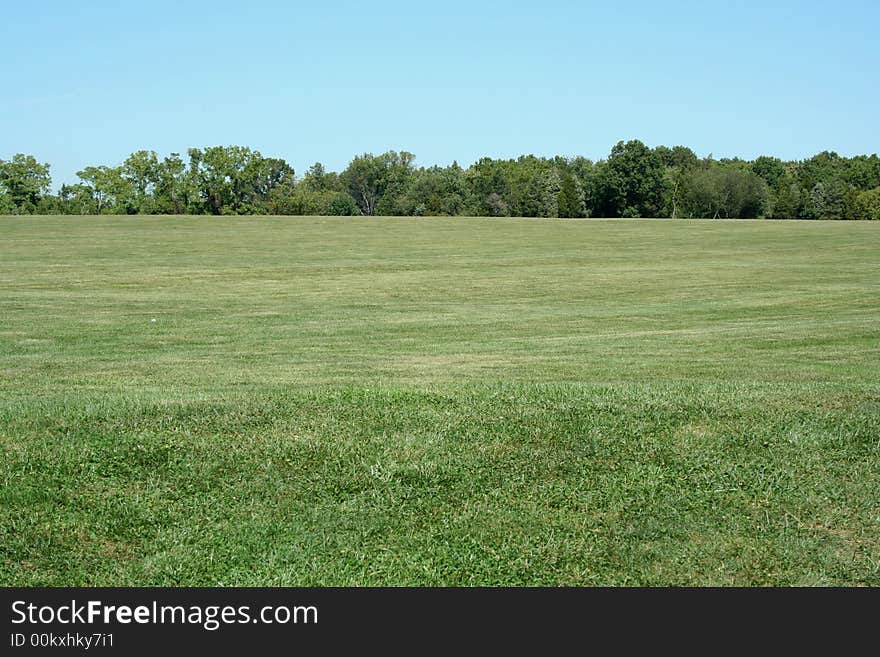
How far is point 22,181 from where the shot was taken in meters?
77.9

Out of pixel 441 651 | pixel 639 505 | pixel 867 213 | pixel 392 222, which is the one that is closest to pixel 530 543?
pixel 639 505

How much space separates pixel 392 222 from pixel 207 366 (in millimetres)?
45852

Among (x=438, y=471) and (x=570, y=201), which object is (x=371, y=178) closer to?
(x=570, y=201)

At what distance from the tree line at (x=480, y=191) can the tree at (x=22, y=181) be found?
84mm

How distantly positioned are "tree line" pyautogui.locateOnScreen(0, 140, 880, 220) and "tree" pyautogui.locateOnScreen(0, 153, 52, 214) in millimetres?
84

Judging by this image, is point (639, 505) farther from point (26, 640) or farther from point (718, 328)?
point (718, 328)

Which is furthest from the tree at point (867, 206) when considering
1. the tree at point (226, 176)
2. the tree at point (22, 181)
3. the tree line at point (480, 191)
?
the tree at point (22, 181)

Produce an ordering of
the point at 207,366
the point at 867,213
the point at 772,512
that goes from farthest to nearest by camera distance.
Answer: the point at 867,213 → the point at 207,366 → the point at 772,512

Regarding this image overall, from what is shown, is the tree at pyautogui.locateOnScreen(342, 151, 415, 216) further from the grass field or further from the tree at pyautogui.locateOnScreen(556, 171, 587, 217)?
the grass field

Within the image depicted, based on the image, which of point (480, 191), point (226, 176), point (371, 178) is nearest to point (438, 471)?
point (226, 176)

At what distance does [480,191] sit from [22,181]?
45169 millimetres

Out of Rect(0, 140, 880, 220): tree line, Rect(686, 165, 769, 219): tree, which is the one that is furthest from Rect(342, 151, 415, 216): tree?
Rect(686, 165, 769, 219): tree

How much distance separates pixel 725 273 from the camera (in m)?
35.8

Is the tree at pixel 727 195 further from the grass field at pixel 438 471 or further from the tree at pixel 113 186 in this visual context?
the grass field at pixel 438 471
